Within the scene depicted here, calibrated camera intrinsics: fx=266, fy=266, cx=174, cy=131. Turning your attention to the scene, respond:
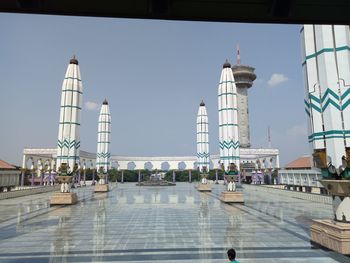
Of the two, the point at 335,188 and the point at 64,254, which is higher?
the point at 335,188

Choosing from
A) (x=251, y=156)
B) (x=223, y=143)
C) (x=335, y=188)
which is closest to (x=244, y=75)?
(x=251, y=156)

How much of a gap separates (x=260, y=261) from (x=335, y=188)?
140 inches

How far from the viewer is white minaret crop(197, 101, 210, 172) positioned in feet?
130

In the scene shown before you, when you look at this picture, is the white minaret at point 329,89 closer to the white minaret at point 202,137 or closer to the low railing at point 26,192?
the low railing at point 26,192

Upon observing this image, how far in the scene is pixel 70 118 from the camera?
2308cm

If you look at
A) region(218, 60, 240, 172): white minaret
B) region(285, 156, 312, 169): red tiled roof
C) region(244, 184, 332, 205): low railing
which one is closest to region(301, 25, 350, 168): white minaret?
region(244, 184, 332, 205): low railing

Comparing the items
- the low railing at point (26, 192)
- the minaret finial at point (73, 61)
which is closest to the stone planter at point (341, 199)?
the minaret finial at point (73, 61)

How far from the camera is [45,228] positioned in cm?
1217

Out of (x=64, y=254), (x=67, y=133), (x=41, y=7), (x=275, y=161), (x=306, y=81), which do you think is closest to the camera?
(x=41, y=7)

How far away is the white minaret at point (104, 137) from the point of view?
37.6 m

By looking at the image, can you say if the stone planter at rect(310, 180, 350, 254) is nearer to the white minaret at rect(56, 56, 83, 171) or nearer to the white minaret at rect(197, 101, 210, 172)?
the white minaret at rect(56, 56, 83, 171)

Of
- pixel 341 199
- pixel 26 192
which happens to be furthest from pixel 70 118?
pixel 341 199

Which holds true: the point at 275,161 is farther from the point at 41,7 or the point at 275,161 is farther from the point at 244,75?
the point at 41,7

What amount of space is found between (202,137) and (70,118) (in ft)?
72.7
